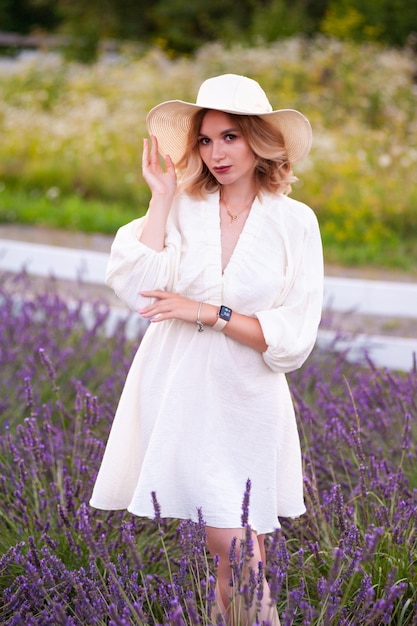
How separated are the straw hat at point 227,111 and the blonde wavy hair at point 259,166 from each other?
23 mm

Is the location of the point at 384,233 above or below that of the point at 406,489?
above

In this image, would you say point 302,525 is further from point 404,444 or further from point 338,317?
point 338,317

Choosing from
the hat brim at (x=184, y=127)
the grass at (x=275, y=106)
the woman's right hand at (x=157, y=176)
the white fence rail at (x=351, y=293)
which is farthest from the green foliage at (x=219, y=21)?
the woman's right hand at (x=157, y=176)

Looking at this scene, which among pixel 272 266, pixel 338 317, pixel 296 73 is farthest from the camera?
pixel 296 73

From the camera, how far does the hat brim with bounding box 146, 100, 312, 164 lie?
2.64m

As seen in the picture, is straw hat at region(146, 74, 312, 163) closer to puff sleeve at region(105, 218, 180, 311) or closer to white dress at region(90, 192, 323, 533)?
white dress at region(90, 192, 323, 533)

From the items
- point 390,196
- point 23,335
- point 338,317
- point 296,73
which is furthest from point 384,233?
point 296,73

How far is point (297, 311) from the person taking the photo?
2.58m

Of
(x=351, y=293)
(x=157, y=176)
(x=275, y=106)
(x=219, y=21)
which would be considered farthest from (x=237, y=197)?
(x=219, y=21)

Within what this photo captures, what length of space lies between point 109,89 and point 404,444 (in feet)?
37.7

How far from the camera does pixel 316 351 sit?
503 centimetres

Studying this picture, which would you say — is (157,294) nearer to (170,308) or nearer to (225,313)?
(170,308)

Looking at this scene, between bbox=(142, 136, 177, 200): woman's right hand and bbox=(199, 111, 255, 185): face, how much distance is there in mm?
102

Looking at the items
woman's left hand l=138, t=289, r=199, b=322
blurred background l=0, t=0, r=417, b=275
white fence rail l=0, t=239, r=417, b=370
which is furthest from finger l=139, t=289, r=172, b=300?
blurred background l=0, t=0, r=417, b=275
